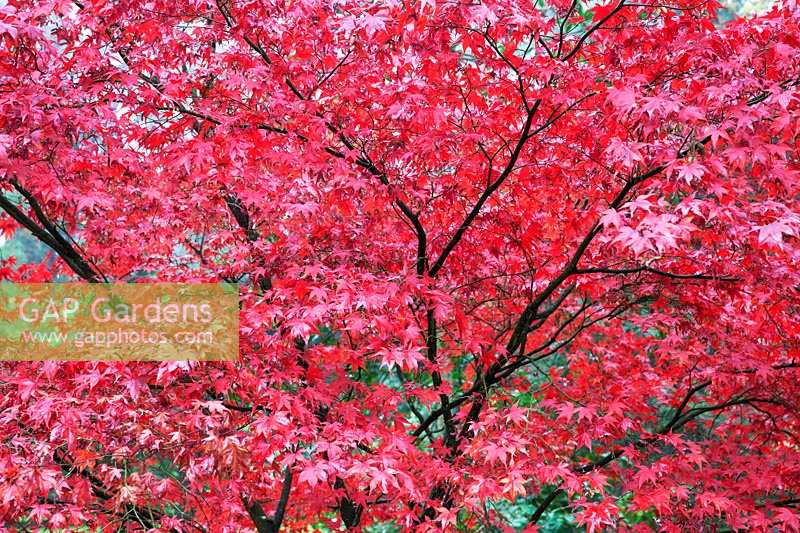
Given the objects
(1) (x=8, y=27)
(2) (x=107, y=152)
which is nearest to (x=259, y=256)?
(2) (x=107, y=152)

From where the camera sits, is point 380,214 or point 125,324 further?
point 380,214

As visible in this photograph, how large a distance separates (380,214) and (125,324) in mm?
1494

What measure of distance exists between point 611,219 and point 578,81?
95 cm

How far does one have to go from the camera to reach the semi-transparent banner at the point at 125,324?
3.43 meters

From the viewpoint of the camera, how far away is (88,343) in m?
3.61

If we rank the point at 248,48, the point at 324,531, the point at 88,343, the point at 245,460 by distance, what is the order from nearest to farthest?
the point at 245,460, the point at 88,343, the point at 248,48, the point at 324,531

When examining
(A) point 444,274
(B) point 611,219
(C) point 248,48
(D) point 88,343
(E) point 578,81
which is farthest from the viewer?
(A) point 444,274

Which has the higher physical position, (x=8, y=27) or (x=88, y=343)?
(x=8, y=27)

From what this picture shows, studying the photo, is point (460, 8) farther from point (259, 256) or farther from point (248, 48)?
→ point (259, 256)

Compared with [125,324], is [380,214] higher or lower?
higher

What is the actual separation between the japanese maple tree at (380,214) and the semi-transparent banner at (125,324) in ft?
0.36

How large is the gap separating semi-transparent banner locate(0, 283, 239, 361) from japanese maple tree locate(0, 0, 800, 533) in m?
0.11

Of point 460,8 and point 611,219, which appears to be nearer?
point 611,219

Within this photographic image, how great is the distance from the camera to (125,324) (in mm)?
3822
